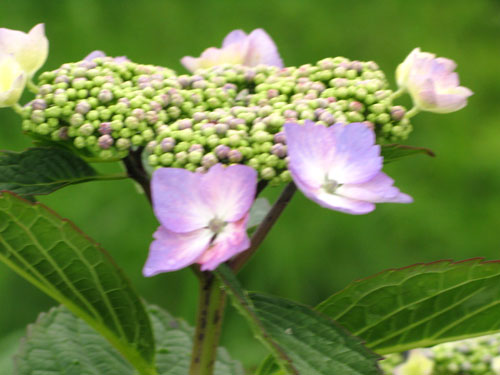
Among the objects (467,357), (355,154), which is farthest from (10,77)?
(467,357)

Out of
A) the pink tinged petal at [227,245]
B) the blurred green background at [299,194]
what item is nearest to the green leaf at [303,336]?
the pink tinged petal at [227,245]

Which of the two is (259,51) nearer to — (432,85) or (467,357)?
(432,85)

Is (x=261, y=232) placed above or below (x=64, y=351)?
above

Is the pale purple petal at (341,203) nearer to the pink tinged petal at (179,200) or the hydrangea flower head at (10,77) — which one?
the pink tinged petal at (179,200)

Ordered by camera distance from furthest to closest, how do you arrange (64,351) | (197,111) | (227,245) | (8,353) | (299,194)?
(299,194) → (8,353) → (64,351) → (197,111) → (227,245)

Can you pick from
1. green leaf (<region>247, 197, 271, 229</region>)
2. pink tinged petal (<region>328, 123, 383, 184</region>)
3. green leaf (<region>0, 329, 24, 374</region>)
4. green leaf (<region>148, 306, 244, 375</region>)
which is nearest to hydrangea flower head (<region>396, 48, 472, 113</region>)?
pink tinged petal (<region>328, 123, 383, 184</region>)

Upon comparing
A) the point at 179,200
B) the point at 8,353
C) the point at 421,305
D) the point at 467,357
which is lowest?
the point at 8,353
